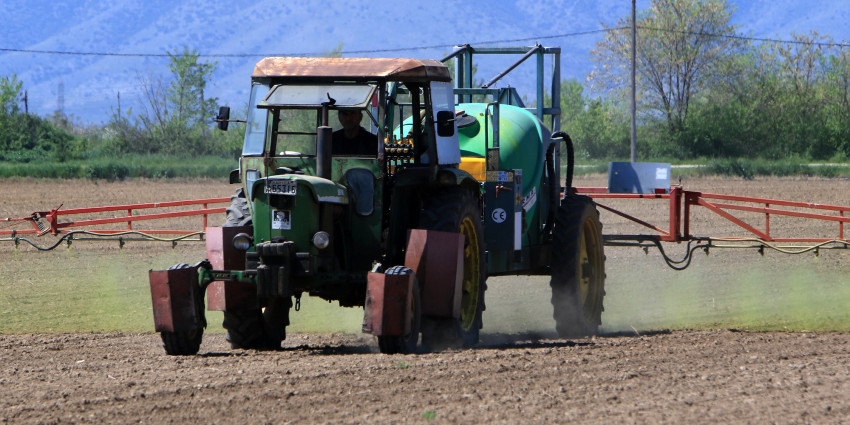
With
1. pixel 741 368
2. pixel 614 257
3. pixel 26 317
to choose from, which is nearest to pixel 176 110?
pixel 614 257

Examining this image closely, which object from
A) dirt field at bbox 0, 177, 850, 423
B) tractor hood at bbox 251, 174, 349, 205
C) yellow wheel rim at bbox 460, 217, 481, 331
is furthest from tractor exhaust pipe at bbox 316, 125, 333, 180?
yellow wheel rim at bbox 460, 217, 481, 331

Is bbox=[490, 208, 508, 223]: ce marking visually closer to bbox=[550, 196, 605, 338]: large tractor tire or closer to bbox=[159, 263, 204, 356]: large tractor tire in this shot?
bbox=[550, 196, 605, 338]: large tractor tire

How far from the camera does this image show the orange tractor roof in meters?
9.61

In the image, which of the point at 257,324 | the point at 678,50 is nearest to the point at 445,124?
the point at 257,324

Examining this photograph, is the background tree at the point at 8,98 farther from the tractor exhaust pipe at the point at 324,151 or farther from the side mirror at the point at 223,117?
the tractor exhaust pipe at the point at 324,151

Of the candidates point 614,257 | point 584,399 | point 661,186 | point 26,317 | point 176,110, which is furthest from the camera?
point 176,110

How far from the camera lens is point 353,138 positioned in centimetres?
970

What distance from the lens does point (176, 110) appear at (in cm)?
7638

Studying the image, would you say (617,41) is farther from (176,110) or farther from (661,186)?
(661,186)

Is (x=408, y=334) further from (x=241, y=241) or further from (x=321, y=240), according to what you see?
(x=241, y=241)

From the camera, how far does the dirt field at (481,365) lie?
6945mm

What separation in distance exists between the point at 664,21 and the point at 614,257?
152ft

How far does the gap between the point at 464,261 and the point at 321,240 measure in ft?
5.74

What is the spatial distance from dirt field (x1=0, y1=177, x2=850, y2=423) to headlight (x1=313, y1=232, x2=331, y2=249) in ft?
3.04
